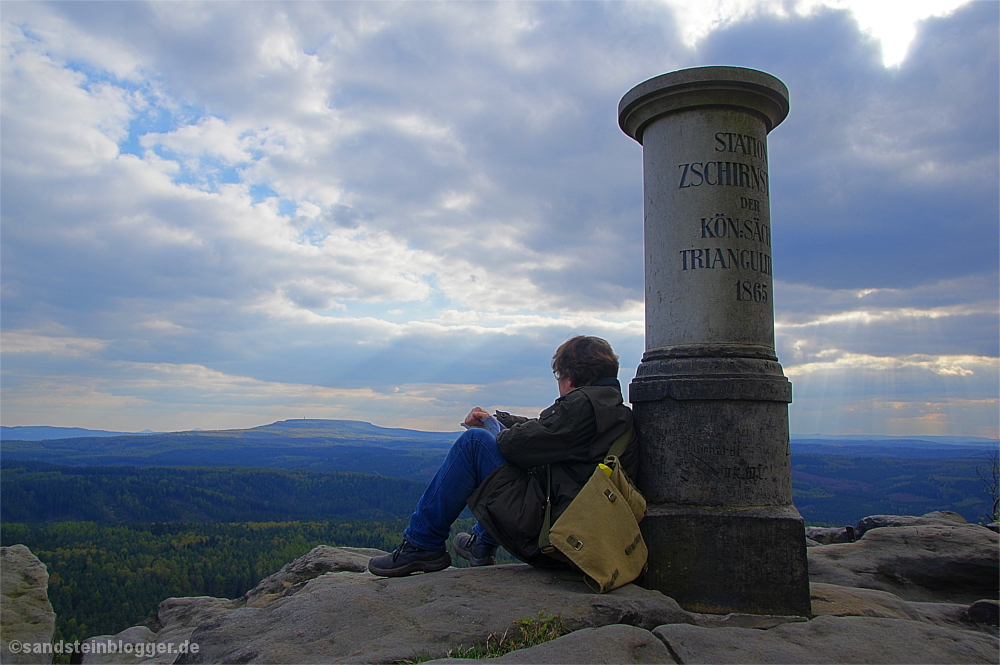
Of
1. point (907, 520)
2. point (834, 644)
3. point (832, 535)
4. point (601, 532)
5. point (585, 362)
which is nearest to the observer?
point (834, 644)

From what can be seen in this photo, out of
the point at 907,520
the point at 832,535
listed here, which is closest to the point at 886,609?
the point at 907,520

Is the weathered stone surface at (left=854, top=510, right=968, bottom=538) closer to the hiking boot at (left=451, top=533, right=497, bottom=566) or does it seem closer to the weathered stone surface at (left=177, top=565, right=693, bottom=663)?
the hiking boot at (left=451, top=533, right=497, bottom=566)

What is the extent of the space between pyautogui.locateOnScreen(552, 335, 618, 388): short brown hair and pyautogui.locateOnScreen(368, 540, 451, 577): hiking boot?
148cm

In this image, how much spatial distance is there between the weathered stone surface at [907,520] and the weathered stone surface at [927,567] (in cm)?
150

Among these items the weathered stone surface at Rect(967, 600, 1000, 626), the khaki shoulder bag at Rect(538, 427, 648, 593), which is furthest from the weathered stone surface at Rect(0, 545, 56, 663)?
the weathered stone surface at Rect(967, 600, 1000, 626)

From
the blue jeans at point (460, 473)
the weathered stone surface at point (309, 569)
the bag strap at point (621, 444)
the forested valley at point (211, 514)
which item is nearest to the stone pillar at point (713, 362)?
the bag strap at point (621, 444)

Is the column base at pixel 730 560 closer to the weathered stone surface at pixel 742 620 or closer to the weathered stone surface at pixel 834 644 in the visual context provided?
the weathered stone surface at pixel 742 620

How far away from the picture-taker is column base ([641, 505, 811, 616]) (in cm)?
379

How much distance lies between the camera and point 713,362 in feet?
13.5

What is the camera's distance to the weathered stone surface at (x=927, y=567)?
525 cm

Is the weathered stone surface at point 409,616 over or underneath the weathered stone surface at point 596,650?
underneath

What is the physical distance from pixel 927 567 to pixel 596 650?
14.0ft

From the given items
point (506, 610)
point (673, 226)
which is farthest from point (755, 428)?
point (506, 610)

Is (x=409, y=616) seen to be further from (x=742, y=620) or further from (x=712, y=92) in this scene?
(x=712, y=92)
